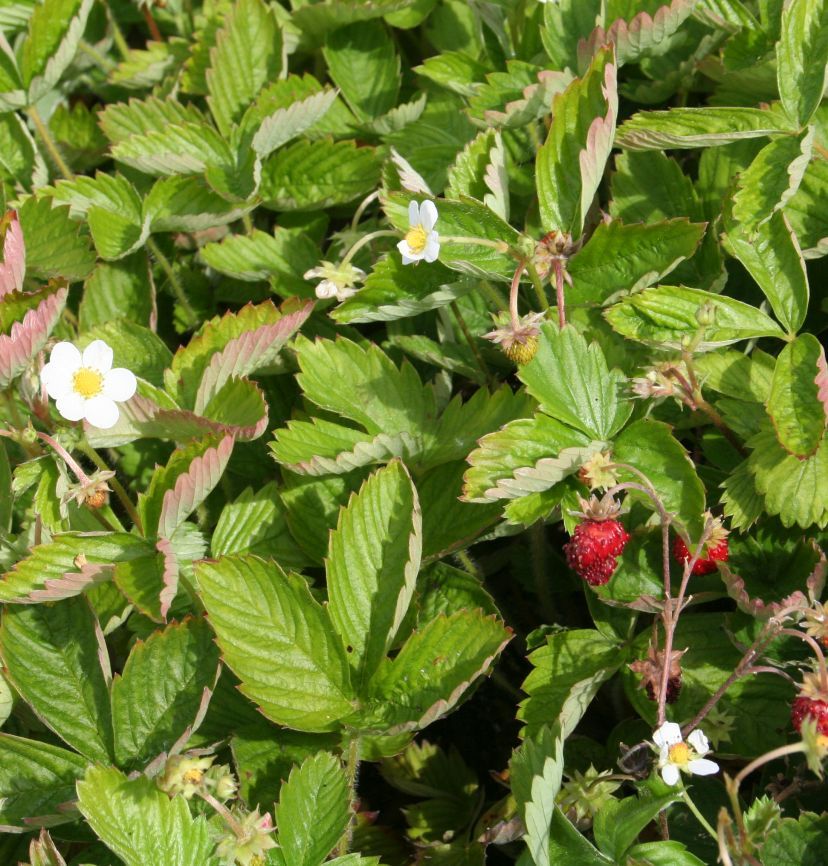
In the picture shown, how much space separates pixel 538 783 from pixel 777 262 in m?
1.21

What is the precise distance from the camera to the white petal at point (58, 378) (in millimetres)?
2141

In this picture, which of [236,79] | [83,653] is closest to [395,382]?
[83,653]

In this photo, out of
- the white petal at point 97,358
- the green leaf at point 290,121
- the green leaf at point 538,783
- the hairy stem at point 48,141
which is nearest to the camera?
the green leaf at point 538,783

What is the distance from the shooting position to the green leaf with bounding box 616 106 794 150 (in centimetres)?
221

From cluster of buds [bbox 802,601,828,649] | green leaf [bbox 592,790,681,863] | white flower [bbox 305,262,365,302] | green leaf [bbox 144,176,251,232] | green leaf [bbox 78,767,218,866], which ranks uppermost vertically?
green leaf [bbox 144,176,251,232]

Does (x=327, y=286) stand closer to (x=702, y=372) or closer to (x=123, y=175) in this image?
(x=702, y=372)

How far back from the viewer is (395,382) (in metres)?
2.36

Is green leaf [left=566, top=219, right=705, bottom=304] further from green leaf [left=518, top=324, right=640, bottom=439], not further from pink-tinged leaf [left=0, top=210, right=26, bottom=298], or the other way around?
pink-tinged leaf [left=0, top=210, right=26, bottom=298]

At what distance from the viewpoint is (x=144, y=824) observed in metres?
1.83

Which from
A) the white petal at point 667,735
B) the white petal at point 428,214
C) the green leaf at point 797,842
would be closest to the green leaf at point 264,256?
the white petal at point 428,214

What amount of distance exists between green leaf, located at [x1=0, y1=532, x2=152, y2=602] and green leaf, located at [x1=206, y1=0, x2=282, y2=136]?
132 cm

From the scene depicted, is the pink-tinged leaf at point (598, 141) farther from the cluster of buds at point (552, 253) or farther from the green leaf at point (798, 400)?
the green leaf at point (798, 400)

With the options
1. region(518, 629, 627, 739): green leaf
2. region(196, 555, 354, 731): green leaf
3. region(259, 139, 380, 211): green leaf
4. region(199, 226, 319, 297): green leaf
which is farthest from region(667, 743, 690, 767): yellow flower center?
region(259, 139, 380, 211): green leaf

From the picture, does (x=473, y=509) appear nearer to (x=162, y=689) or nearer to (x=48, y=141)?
(x=162, y=689)
